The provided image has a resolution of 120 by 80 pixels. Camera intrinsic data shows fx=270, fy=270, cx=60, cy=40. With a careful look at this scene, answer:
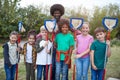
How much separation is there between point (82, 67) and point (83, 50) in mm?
325

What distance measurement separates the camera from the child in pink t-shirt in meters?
4.76

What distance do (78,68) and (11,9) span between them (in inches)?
478

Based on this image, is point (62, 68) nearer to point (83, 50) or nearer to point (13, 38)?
point (83, 50)

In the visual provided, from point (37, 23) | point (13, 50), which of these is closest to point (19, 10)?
point (37, 23)

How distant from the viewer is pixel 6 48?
498 cm

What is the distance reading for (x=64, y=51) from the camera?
475 centimetres

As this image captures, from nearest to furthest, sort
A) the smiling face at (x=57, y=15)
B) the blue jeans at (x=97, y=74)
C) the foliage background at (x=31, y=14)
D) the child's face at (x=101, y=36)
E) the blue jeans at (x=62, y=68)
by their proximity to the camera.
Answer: the child's face at (x=101, y=36), the blue jeans at (x=97, y=74), the blue jeans at (x=62, y=68), the smiling face at (x=57, y=15), the foliage background at (x=31, y=14)

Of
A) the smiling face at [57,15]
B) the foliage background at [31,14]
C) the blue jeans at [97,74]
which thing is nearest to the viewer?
the blue jeans at [97,74]

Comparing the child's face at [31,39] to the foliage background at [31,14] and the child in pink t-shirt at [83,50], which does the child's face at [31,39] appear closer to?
the child in pink t-shirt at [83,50]

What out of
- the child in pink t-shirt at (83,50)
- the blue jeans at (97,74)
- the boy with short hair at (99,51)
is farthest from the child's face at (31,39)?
the blue jeans at (97,74)

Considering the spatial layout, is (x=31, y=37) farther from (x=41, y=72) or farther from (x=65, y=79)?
(x=65, y=79)

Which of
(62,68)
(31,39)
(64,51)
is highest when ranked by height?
(31,39)

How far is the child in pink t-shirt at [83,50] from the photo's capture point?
4.76m

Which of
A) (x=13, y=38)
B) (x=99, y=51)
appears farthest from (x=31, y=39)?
(x=99, y=51)
